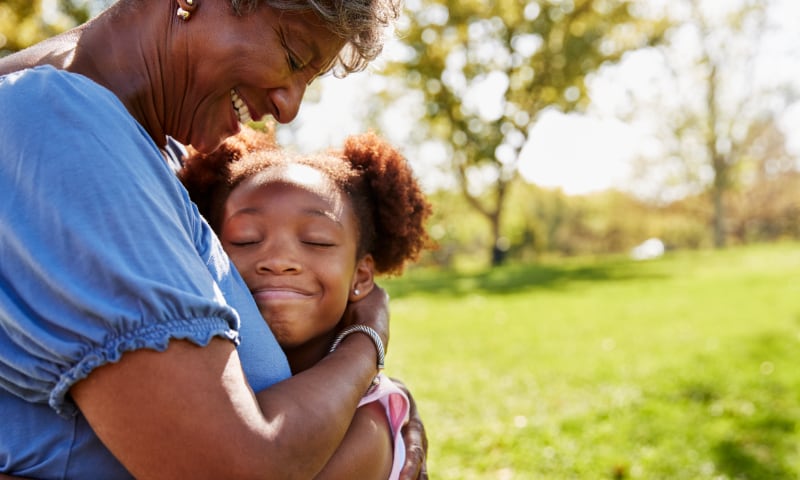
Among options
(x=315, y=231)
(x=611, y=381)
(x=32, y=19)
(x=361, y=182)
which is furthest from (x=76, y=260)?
(x=32, y=19)

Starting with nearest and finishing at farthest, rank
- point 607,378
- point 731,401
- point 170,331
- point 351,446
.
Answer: point 170,331 → point 351,446 → point 731,401 → point 607,378

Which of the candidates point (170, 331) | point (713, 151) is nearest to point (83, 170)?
point (170, 331)

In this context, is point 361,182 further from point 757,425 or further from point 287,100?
point 757,425

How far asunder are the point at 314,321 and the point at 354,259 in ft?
1.05

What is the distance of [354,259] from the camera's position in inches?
90.4

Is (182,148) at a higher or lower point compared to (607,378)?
higher

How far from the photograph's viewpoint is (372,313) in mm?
2057

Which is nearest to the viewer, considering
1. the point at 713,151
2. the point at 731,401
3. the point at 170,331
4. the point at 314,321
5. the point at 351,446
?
the point at 170,331

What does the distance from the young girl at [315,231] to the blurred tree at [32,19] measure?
40.9 feet

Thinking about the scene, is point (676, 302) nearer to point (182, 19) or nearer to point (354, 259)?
point (354, 259)

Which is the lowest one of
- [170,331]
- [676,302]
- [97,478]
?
[676,302]

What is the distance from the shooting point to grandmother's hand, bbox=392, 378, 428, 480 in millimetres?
2014

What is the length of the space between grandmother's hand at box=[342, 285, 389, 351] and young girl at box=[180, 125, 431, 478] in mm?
41

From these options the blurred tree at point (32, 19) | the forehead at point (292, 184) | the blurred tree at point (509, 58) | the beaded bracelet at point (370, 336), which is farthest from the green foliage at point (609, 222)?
the beaded bracelet at point (370, 336)
